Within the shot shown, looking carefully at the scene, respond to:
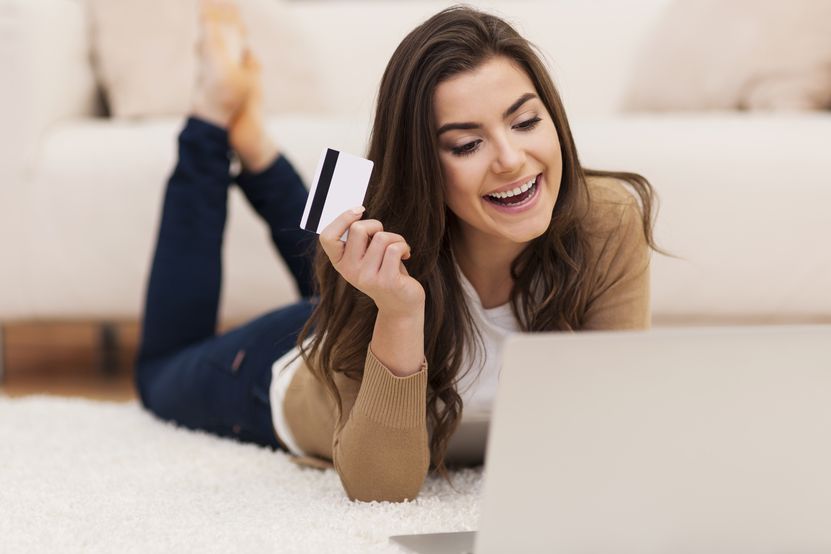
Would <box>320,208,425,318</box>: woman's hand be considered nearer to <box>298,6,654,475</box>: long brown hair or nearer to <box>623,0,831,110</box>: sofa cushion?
<box>298,6,654,475</box>: long brown hair

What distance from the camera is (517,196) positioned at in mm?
1110

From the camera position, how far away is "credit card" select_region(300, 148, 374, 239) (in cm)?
104

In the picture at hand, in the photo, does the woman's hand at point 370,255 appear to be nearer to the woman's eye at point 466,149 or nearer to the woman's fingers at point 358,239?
the woman's fingers at point 358,239

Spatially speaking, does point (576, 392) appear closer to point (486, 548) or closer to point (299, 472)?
point (486, 548)

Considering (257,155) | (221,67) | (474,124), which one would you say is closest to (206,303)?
(257,155)

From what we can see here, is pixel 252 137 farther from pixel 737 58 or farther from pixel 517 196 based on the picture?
pixel 737 58

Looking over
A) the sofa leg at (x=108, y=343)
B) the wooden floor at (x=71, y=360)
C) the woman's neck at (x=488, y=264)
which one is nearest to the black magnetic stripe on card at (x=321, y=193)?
the woman's neck at (x=488, y=264)

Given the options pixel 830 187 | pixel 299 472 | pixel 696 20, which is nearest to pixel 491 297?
pixel 299 472

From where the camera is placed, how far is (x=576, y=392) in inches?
30.0

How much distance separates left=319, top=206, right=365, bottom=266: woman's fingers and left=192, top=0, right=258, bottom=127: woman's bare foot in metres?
0.72

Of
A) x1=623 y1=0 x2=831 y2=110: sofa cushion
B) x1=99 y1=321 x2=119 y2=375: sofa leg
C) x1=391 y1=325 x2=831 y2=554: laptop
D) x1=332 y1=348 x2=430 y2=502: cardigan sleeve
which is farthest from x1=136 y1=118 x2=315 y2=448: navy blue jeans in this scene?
x1=623 y1=0 x2=831 y2=110: sofa cushion

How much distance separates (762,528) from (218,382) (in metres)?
0.92

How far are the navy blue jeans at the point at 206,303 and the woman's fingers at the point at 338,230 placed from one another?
47 centimetres

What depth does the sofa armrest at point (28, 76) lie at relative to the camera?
1921mm
